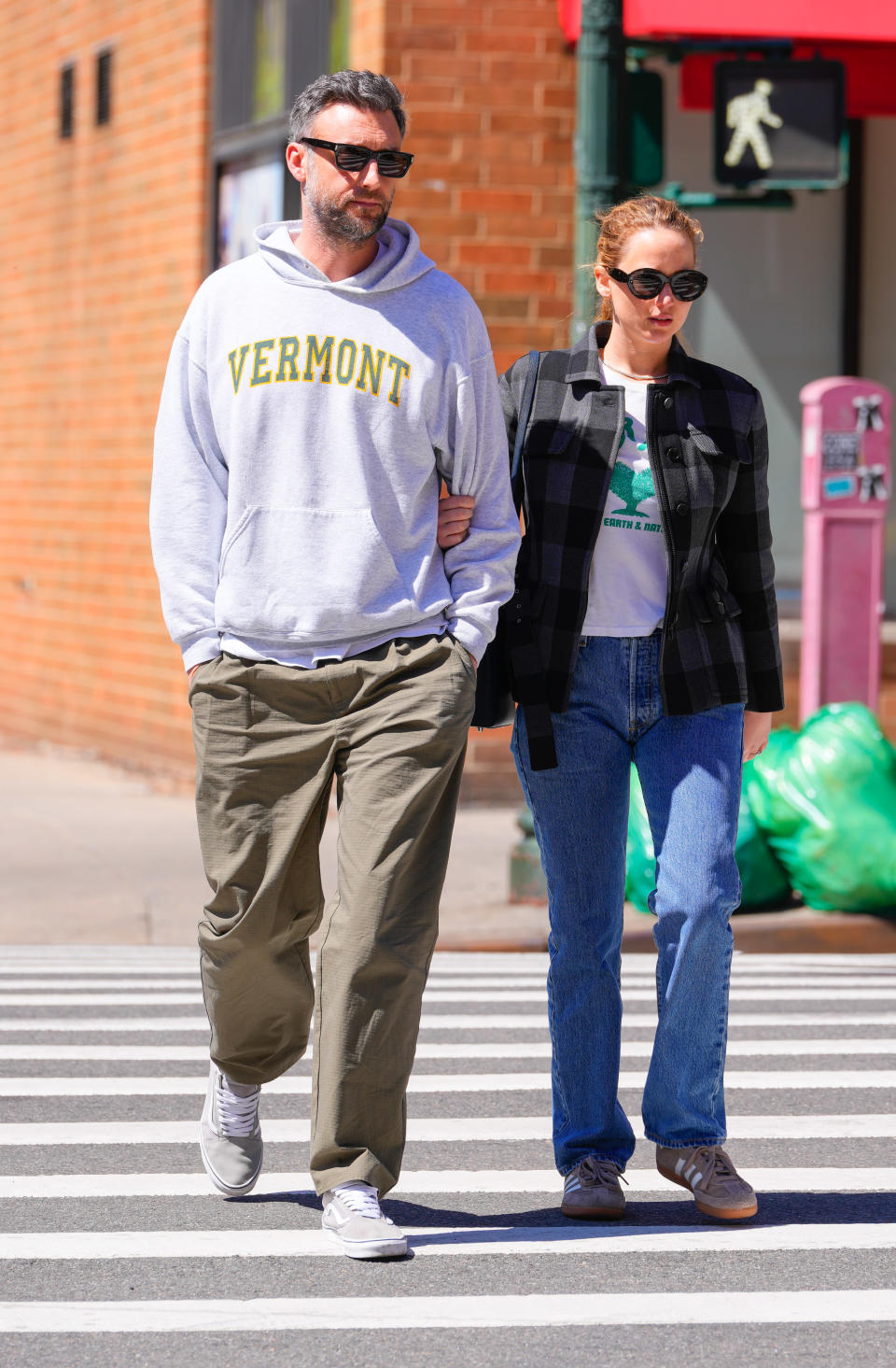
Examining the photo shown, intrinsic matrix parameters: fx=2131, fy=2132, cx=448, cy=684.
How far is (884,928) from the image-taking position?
28.6 feet

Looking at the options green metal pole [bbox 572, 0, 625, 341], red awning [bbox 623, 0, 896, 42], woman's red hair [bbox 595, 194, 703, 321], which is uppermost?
red awning [bbox 623, 0, 896, 42]

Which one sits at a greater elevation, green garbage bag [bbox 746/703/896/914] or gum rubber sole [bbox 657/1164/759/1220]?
green garbage bag [bbox 746/703/896/914]

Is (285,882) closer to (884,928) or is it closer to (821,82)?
(884,928)

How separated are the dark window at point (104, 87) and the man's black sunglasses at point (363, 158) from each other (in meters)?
10.8

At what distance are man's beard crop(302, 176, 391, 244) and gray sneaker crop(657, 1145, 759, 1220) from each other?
6.46 feet

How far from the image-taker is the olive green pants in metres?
4.12

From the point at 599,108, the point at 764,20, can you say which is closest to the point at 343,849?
the point at 599,108

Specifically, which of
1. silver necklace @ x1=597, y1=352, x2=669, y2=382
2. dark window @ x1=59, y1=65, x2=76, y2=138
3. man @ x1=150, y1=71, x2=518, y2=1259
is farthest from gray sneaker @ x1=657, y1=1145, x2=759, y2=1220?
dark window @ x1=59, y1=65, x2=76, y2=138

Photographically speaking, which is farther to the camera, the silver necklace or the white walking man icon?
the white walking man icon

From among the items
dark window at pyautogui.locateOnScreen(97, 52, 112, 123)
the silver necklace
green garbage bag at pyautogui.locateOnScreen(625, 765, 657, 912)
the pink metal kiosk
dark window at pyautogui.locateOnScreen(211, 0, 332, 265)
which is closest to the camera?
the silver necklace

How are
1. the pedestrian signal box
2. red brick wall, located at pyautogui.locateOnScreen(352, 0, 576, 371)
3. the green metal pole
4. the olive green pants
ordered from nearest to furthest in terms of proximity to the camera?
the olive green pants
the green metal pole
the pedestrian signal box
red brick wall, located at pyautogui.locateOnScreen(352, 0, 576, 371)

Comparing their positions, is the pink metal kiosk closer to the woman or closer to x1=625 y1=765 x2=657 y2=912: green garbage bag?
x1=625 y1=765 x2=657 y2=912: green garbage bag

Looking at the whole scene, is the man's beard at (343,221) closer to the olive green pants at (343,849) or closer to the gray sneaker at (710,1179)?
the olive green pants at (343,849)

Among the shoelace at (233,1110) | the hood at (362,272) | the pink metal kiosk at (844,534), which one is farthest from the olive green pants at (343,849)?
the pink metal kiosk at (844,534)
